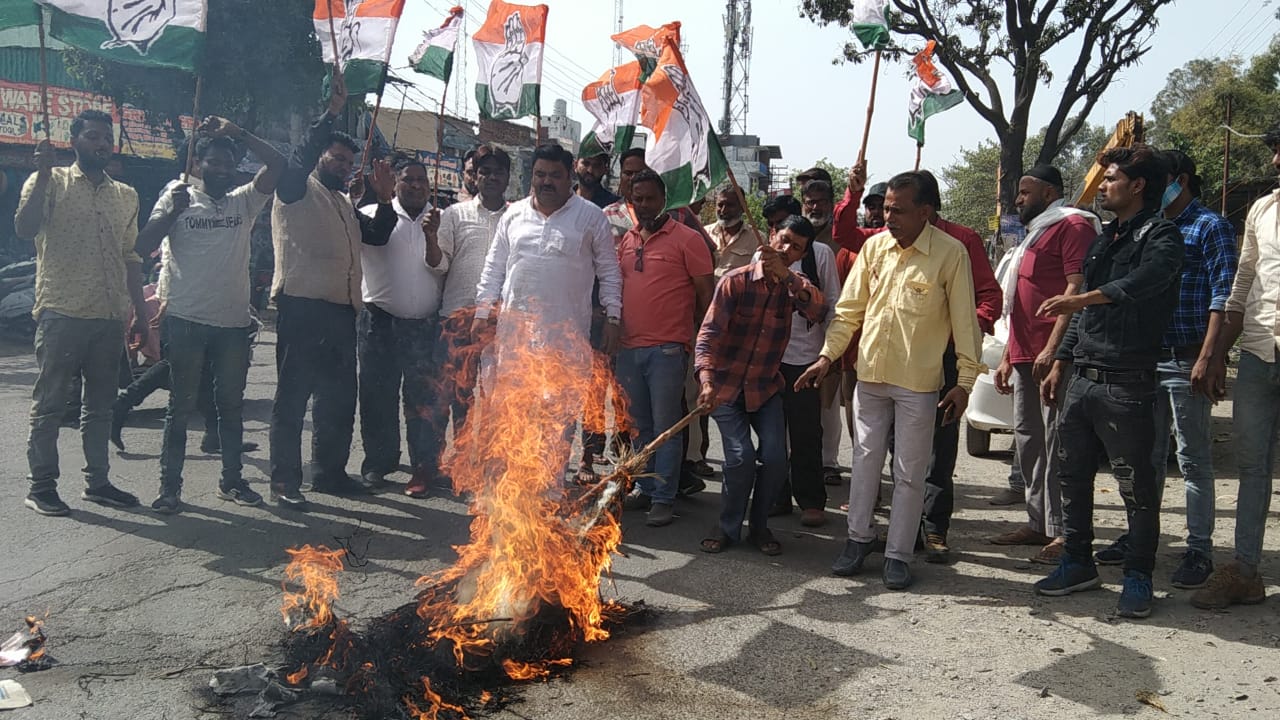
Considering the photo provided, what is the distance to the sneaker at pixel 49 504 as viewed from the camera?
234 inches

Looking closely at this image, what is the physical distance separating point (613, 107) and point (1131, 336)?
5685 millimetres

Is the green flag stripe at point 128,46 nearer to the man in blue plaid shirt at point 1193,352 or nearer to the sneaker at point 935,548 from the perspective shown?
the sneaker at point 935,548

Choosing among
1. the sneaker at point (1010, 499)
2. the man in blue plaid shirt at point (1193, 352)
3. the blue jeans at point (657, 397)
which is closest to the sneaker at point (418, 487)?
the blue jeans at point (657, 397)

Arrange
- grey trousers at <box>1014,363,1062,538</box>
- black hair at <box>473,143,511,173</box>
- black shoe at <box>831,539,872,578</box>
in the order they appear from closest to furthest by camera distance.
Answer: black shoe at <box>831,539,872,578</box> < grey trousers at <box>1014,363,1062,538</box> < black hair at <box>473,143,511,173</box>

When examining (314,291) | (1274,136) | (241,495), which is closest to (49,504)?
(241,495)

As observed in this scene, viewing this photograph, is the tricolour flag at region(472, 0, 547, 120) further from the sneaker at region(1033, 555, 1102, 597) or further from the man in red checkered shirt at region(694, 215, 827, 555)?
the sneaker at region(1033, 555, 1102, 597)

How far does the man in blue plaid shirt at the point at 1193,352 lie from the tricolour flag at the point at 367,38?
5.70 metres

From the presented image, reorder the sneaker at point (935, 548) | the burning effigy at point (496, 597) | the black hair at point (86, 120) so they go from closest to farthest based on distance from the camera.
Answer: the burning effigy at point (496, 597), the sneaker at point (935, 548), the black hair at point (86, 120)

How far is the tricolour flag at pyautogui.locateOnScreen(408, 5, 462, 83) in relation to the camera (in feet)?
27.6

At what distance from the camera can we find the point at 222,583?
4930 millimetres

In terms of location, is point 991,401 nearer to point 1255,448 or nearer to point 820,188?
point 820,188

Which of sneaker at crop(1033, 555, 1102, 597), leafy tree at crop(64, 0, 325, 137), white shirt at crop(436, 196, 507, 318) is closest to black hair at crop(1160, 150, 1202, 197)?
sneaker at crop(1033, 555, 1102, 597)

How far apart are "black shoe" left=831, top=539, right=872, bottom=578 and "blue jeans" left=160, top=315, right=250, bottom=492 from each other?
13.6ft

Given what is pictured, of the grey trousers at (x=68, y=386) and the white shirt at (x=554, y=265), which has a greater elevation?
the white shirt at (x=554, y=265)
